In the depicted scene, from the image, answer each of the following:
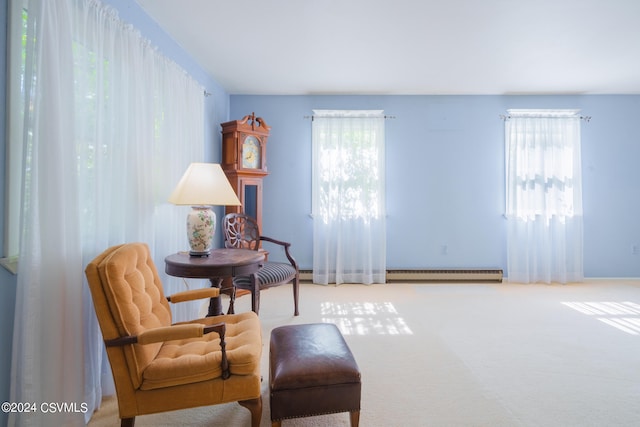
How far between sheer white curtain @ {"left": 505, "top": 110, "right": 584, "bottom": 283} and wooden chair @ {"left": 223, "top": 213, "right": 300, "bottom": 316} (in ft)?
9.75

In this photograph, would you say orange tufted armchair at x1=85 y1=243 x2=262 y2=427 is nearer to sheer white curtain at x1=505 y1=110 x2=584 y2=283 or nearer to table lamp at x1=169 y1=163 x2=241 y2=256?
table lamp at x1=169 y1=163 x2=241 y2=256

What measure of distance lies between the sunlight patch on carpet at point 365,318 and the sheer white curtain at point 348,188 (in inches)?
34.8

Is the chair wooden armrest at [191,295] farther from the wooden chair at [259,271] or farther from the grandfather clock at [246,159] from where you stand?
the grandfather clock at [246,159]

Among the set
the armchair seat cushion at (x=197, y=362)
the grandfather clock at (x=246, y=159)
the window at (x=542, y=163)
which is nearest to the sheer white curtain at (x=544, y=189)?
the window at (x=542, y=163)

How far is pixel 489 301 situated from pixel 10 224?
398 centimetres

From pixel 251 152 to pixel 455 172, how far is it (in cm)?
267

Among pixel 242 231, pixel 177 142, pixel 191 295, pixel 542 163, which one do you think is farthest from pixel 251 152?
pixel 542 163

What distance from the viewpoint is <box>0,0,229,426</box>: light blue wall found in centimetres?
143

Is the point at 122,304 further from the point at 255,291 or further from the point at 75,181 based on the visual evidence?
the point at 255,291

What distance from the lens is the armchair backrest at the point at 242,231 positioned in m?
3.52

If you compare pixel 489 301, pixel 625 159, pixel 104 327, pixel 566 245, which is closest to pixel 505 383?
pixel 489 301

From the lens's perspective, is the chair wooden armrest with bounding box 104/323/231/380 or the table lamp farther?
the table lamp

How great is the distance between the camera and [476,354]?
245cm

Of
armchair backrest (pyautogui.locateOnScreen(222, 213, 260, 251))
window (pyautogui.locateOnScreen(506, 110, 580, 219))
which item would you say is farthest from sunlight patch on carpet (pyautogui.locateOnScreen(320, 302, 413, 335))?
window (pyautogui.locateOnScreen(506, 110, 580, 219))
